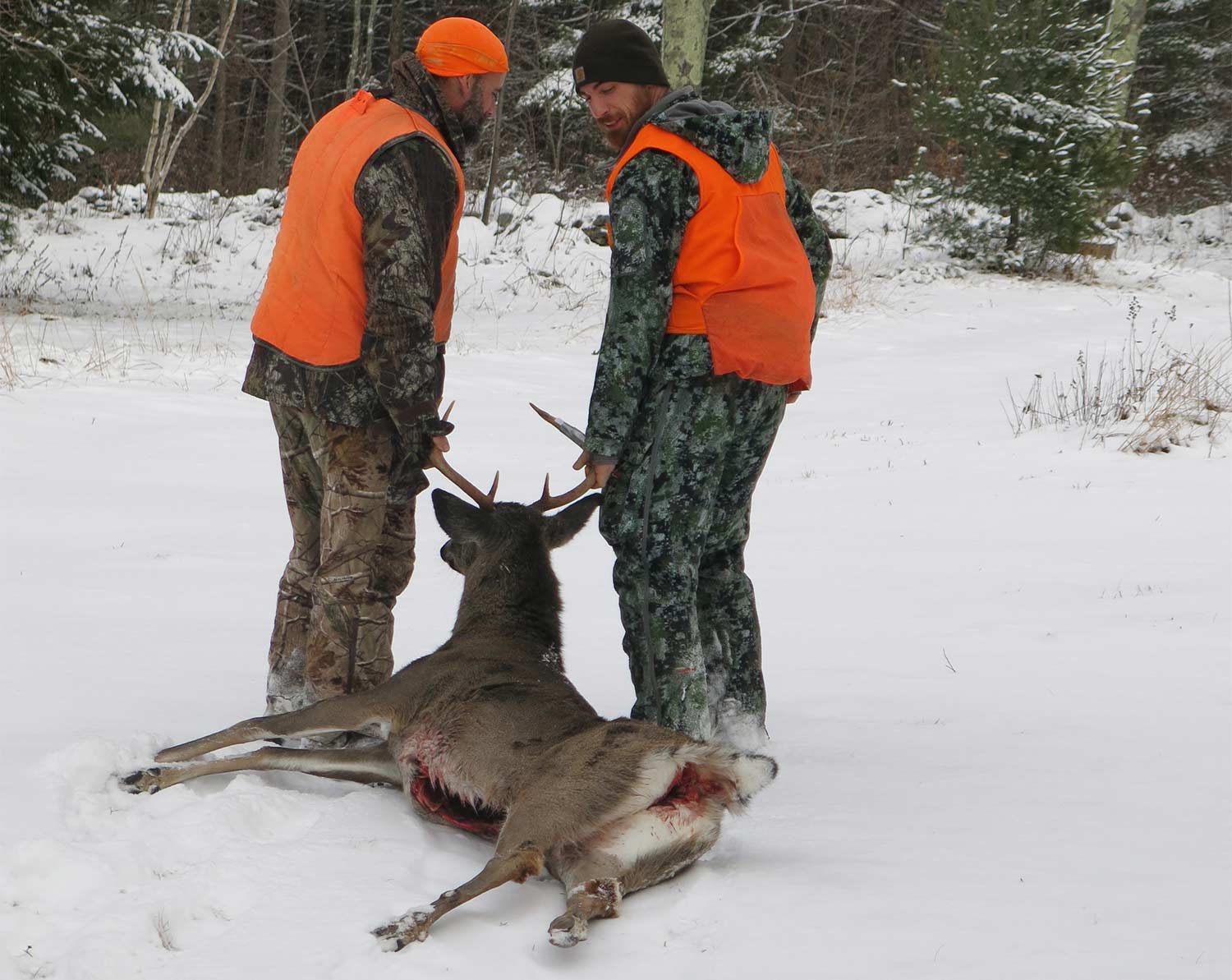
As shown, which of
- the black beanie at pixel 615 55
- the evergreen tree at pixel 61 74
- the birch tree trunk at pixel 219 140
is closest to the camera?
the black beanie at pixel 615 55

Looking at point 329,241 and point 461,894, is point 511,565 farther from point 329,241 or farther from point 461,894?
point 461,894

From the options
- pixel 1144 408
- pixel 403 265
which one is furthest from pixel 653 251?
pixel 1144 408

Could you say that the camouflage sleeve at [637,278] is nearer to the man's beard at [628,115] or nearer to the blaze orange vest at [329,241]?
the man's beard at [628,115]

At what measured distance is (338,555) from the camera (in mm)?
4129

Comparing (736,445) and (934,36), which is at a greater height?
(934,36)

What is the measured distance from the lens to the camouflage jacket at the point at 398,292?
151 inches

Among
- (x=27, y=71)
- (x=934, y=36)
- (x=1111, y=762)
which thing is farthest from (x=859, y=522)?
(x=934, y=36)

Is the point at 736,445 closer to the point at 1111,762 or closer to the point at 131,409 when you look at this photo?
the point at 1111,762

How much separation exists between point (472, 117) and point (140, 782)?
8.10ft

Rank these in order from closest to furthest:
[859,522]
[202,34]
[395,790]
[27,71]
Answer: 1. [395,790]
2. [859,522]
3. [27,71]
4. [202,34]

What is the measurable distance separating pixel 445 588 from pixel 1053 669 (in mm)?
3279

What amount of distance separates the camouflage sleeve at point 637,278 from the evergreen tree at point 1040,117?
15.1 m

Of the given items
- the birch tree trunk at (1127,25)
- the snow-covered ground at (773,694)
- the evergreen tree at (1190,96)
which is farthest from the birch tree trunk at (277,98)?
the evergreen tree at (1190,96)

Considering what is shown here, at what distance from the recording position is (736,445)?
392 cm
